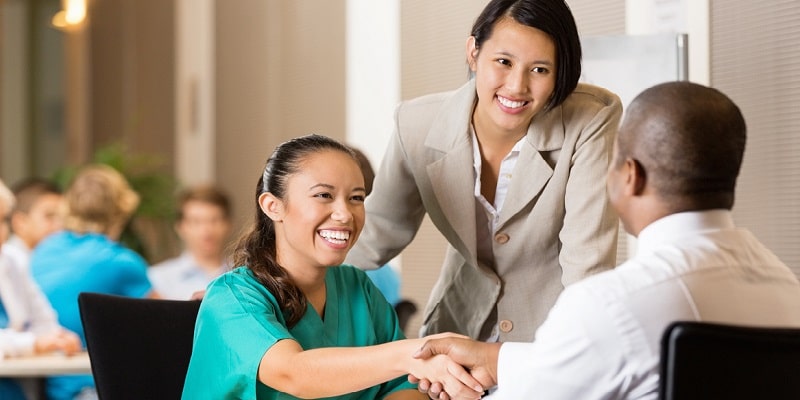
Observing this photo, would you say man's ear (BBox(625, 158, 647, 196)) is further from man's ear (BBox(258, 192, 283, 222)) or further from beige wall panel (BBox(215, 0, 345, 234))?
Result: beige wall panel (BBox(215, 0, 345, 234))

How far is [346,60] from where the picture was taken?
17.7 ft

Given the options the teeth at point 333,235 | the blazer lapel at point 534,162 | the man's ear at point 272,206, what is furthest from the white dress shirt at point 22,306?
the blazer lapel at point 534,162

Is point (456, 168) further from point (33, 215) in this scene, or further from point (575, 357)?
point (33, 215)

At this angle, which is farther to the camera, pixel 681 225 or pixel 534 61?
pixel 534 61

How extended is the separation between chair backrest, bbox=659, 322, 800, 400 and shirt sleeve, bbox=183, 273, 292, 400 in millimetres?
800

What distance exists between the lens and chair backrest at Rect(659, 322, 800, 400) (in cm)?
121

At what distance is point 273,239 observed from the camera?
209 centimetres

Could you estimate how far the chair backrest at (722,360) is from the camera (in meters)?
1.21

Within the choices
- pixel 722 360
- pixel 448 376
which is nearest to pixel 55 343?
pixel 448 376

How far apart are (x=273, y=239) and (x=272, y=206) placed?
0.08 metres

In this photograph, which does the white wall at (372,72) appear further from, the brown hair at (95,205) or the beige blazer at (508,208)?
the beige blazer at (508,208)

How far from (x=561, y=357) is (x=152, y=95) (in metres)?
6.30

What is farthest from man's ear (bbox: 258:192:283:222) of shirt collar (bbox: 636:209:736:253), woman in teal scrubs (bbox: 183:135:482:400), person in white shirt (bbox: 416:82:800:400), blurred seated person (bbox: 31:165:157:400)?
blurred seated person (bbox: 31:165:157:400)

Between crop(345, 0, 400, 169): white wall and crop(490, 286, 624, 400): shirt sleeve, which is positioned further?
crop(345, 0, 400, 169): white wall
